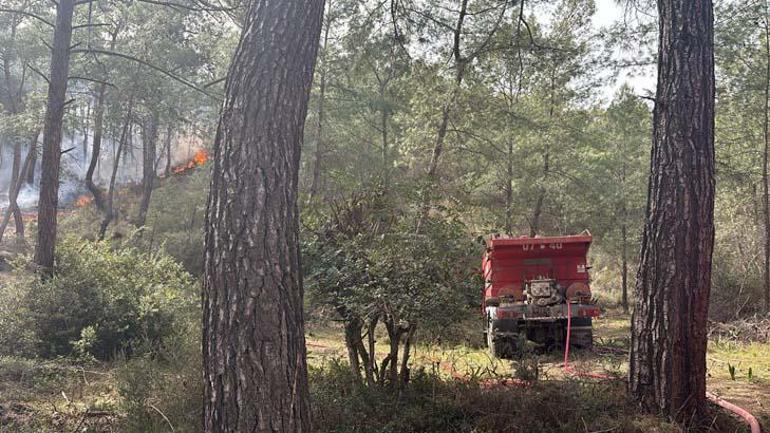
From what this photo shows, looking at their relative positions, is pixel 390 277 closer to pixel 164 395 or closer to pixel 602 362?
pixel 164 395

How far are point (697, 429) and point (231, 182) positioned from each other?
4.31 metres

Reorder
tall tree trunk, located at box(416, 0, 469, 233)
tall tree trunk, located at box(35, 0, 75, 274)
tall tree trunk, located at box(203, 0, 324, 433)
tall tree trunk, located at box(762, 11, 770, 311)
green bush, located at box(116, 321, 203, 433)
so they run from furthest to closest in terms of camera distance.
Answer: tall tree trunk, located at box(762, 11, 770, 311), tall tree trunk, located at box(35, 0, 75, 274), tall tree trunk, located at box(416, 0, 469, 233), green bush, located at box(116, 321, 203, 433), tall tree trunk, located at box(203, 0, 324, 433)

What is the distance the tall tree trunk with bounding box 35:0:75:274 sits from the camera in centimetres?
1053

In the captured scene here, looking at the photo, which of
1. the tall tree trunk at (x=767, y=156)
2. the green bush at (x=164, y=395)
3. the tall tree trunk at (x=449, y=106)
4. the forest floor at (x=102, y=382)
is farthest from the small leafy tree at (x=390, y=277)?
the tall tree trunk at (x=767, y=156)

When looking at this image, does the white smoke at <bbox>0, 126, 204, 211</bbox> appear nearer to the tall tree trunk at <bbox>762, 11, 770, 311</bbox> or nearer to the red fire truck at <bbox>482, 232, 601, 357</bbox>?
the red fire truck at <bbox>482, 232, 601, 357</bbox>

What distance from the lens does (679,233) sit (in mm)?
5160

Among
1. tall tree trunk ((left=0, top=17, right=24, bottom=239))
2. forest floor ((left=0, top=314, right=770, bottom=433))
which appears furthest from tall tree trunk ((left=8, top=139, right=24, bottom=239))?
forest floor ((left=0, top=314, right=770, bottom=433))

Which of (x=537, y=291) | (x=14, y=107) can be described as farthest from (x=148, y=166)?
(x=537, y=291)

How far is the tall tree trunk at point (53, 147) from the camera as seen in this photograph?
1053 cm

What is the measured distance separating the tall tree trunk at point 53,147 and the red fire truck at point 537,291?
7.52 meters

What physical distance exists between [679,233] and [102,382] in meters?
6.65

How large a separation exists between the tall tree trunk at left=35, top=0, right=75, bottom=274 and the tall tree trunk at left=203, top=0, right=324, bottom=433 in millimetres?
8281

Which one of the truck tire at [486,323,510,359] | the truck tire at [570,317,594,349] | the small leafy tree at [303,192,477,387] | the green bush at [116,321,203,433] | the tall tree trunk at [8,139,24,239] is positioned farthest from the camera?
the tall tree trunk at [8,139,24,239]

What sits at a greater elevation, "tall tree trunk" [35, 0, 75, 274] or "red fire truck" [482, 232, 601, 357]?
"tall tree trunk" [35, 0, 75, 274]
